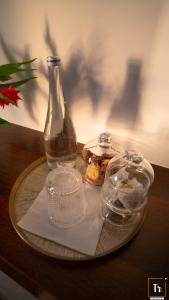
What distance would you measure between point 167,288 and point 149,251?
0.07 m

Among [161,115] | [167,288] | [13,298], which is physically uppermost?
[161,115]

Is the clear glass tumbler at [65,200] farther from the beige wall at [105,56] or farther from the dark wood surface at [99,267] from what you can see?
the beige wall at [105,56]

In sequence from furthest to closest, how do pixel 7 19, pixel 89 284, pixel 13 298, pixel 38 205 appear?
1. pixel 13 298
2. pixel 7 19
3. pixel 38 205
4. pixel 89 284

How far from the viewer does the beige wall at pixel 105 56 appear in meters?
0.49

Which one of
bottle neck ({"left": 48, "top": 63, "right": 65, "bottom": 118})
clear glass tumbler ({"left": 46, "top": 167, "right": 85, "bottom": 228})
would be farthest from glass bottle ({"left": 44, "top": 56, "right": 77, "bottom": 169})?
clear glass tumbler ({"left": 46, "top": 167, "right": 85, "bottom": 228})

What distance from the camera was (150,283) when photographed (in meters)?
0.41

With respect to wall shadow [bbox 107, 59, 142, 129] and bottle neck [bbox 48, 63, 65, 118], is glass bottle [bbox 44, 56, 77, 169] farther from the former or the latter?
wall shadow [bbox 107, 59, 142, 129]

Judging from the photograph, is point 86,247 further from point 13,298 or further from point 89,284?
point 13,298

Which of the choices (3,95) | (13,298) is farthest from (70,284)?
(13,298)

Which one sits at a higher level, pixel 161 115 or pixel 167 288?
pixel 161 115

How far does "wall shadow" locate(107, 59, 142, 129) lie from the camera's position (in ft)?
1.79

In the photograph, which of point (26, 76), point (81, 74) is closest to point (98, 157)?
point (81, 74)

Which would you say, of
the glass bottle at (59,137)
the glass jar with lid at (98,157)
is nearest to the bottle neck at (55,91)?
the glass bottle at (59,137)

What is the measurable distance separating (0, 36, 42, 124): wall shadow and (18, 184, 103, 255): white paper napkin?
0.36 m
